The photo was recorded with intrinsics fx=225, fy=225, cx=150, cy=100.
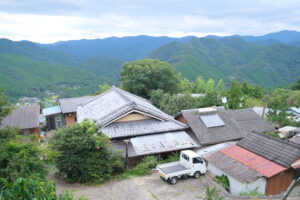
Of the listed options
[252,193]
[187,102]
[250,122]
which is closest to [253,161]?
[252,193]

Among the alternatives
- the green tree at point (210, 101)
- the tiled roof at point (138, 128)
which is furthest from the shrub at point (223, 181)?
the green tree at point (210, 101)

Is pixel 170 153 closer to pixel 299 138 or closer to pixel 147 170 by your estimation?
pixel 147 170

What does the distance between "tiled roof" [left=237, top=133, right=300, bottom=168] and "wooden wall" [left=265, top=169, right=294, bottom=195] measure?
74cm

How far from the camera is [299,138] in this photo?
60.3ft

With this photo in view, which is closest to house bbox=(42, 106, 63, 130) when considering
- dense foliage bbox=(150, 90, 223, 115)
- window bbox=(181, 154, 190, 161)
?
dense foliage bbox=(150, 90, 223, 115)

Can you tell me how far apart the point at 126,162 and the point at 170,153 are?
331cm

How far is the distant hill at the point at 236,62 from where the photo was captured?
123 meters

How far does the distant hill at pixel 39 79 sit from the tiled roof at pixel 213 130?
3428 inches

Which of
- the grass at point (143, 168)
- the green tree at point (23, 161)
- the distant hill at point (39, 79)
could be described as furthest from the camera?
the distant hill at point (39, 79)

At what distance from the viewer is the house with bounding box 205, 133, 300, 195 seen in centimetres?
1185

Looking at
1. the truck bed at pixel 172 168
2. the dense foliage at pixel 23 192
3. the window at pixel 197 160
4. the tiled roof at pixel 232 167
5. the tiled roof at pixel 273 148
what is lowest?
the truck bed at pixel 172 168

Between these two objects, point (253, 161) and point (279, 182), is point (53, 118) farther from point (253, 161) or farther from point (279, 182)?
point (279, 182)

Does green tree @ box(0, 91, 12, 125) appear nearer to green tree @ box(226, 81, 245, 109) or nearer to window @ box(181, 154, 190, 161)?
window @ box(181, 154, 190, 161)

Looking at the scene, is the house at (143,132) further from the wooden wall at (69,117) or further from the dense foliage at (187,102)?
the wooden wall at (69,117)
